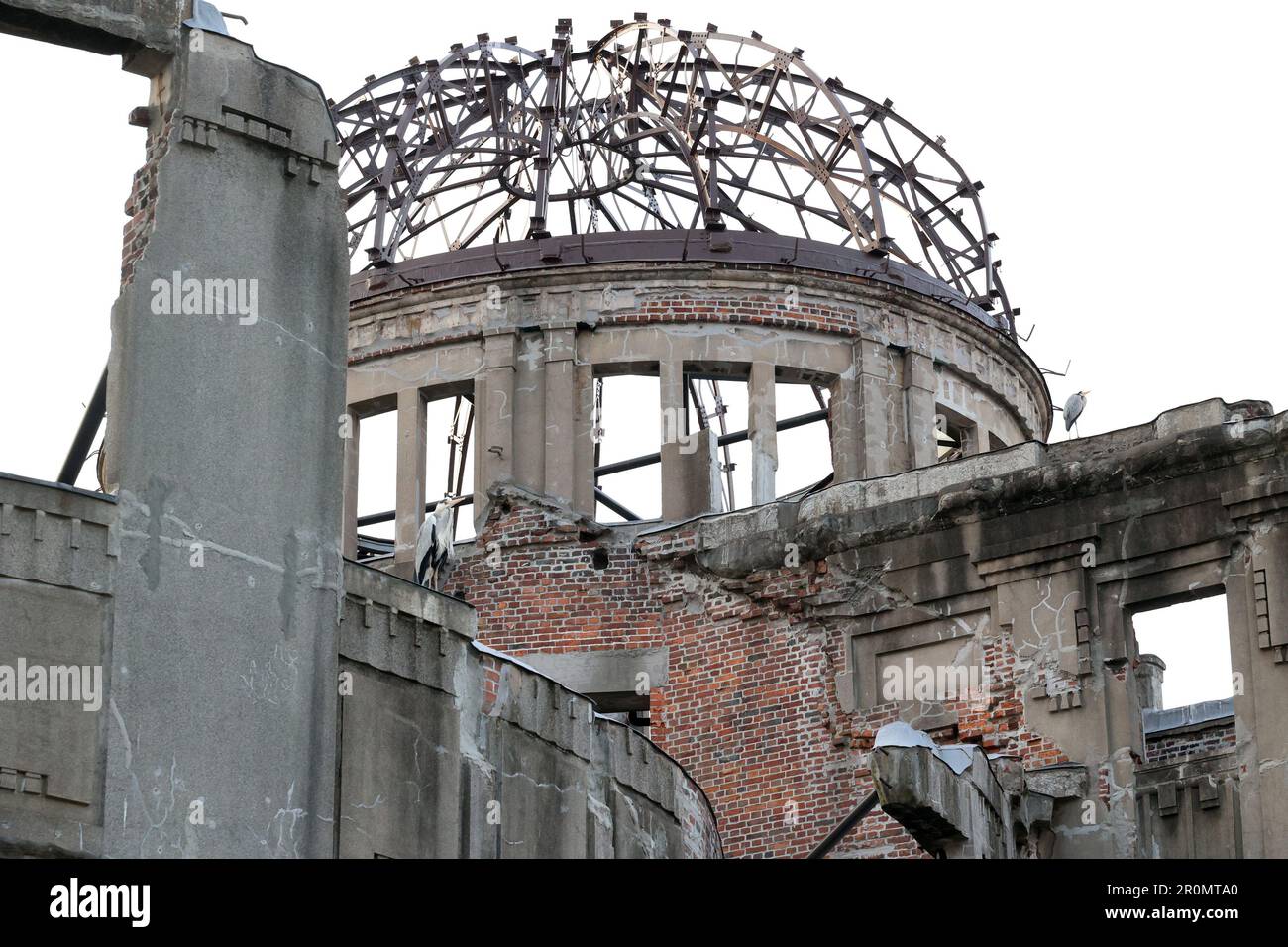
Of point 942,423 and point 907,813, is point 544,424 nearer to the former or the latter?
point 942,423

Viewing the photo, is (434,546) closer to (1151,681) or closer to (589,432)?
(589,432)

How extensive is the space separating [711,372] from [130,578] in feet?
48.1

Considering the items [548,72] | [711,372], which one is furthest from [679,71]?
[711,372]

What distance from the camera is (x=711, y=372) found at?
30.1 meters

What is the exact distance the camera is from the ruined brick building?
1641 centimetres

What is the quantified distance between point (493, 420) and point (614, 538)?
2067 millimetres

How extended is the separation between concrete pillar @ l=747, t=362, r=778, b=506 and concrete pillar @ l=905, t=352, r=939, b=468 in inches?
60.7

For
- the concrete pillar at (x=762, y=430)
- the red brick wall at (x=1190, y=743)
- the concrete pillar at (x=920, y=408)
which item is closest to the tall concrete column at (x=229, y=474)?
the concrete pillar at (x=762, y=430)

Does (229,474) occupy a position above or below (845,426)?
below

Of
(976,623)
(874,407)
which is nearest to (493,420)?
(874,407)

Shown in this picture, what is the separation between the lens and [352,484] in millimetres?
30562

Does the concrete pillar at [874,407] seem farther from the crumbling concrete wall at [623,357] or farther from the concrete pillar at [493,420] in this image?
the concrete pillar at [493,420]
